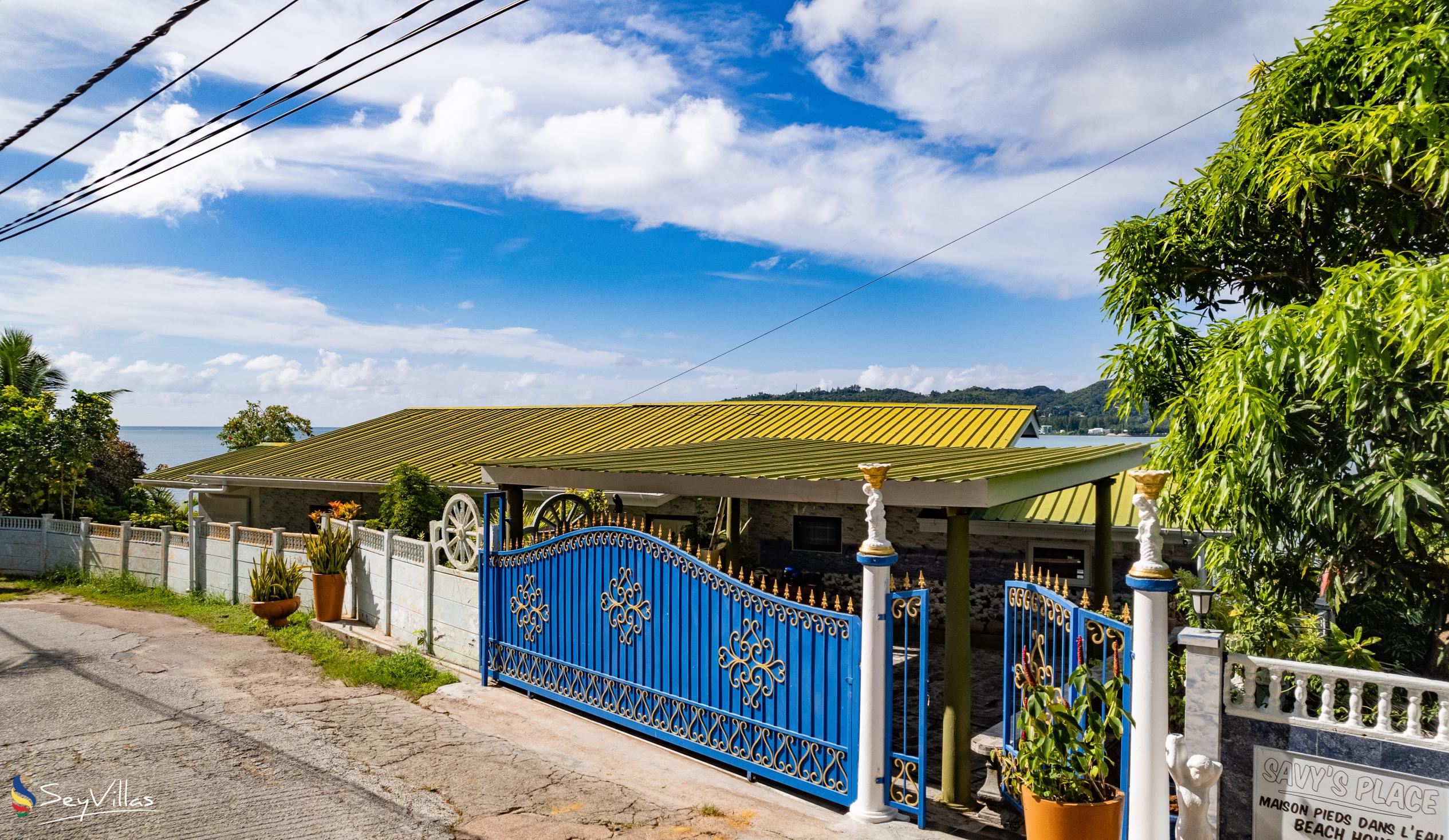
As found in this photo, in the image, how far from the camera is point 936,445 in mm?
14172

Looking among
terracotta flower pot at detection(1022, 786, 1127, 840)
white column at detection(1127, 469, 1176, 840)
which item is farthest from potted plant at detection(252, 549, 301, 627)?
white column at detection(1127, 469, 1176, 840)

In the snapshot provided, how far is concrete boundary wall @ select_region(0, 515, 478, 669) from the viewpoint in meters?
11.1

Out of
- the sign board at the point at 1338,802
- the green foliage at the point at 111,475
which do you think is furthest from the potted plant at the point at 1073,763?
the green foliage at the point at 111,475

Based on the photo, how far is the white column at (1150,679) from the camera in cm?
507

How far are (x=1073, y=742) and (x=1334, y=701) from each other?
169 cm

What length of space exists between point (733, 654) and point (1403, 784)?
4524 mm

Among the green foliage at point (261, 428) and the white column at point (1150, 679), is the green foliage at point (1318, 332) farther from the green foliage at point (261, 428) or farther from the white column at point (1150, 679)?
the green foliage at point (261, 428)

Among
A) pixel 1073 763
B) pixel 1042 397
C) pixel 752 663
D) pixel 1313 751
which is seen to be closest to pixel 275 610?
pixel 752 663

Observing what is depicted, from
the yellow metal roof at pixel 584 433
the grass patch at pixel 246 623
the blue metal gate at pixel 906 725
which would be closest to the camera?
the blue metal gate at pixel 906 725

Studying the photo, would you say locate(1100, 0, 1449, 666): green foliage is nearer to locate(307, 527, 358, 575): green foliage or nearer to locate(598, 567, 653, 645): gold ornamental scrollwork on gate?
locate(598, 567, 653, 645): gold ornamental scrollwork on gate

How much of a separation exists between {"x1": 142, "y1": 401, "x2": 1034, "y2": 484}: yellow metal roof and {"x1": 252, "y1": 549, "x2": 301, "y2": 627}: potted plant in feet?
10.4

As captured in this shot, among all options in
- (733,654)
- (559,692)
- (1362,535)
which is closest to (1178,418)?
(1362,535)

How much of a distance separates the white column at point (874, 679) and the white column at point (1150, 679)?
172cm

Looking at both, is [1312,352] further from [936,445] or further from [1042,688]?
[936,445]
